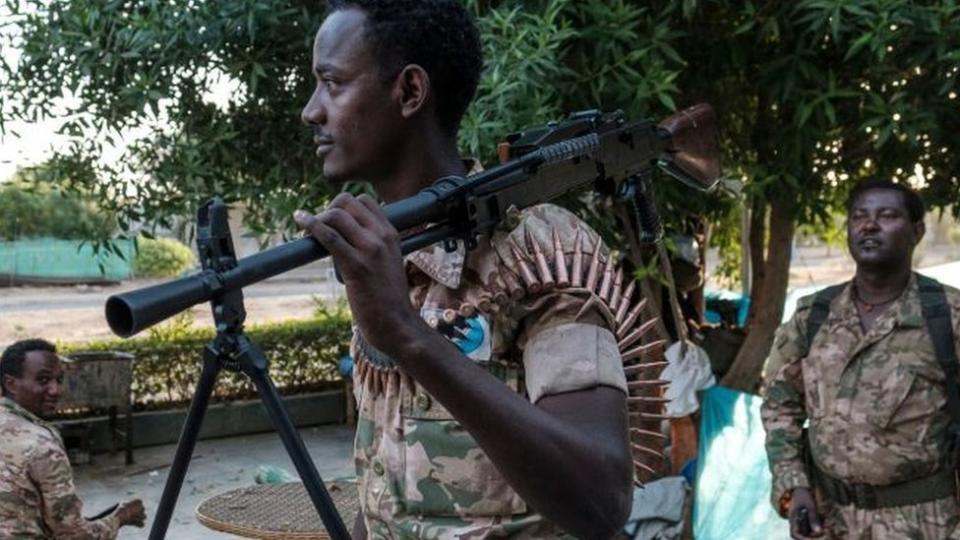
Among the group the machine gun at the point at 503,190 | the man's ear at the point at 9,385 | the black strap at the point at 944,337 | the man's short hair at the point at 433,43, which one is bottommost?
the black strap at the point at 944,337

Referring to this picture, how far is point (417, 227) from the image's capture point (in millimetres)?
1559

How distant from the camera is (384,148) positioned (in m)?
1.76

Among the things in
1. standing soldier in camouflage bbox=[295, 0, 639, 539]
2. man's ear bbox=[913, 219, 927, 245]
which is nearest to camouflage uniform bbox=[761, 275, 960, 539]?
Answer: man's ear bbox=[913, 219, 927, 245]

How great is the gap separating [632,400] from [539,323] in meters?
0.24

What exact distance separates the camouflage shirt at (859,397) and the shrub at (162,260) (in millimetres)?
21744

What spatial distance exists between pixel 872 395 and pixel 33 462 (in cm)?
291

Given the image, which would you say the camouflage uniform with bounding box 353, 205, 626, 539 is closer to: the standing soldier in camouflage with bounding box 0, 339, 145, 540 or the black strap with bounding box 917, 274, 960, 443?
the black strap with bounding box 917, 274, 960, 443

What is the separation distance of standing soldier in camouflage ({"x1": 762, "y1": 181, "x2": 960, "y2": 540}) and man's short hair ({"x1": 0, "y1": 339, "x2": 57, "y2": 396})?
2771 millimetres

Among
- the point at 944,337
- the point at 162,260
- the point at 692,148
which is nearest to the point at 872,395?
the point at 944,337

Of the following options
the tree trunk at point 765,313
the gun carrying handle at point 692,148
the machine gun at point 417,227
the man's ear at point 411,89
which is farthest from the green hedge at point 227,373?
the man's ear at point 411,89

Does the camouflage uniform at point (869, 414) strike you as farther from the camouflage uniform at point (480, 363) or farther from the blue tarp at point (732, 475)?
the camouflage uniform at point (480, 363)

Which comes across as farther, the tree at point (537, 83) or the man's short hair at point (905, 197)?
the tree at point (537, 83)

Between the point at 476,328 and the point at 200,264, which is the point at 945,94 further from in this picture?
the point at 200,264

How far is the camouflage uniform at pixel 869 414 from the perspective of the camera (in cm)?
381
